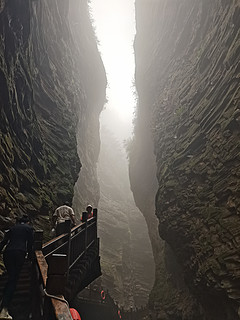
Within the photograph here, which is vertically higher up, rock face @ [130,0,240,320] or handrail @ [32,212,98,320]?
rock face @ [130,0,240,320]

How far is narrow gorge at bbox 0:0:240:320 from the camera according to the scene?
8.09 m

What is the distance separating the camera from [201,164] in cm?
1048

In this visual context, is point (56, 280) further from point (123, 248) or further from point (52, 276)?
point (123, 248)

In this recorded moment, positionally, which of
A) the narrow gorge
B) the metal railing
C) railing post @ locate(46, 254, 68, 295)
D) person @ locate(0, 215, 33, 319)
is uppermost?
the narrow gorge

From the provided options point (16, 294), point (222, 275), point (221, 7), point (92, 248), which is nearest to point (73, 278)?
point (16, 294)

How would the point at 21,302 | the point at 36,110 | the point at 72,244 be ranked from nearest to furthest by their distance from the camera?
the point at 21,302, the point at 72,244, the point at 36,110

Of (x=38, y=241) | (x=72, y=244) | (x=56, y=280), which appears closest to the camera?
(x=56, y=280)

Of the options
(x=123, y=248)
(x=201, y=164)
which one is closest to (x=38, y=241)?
(x=201, y=164)

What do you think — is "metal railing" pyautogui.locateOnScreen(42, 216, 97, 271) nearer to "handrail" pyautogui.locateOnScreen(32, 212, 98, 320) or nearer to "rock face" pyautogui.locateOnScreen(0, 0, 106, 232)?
"handrail" pyautogui.locateOnScreen(32, 212, 98, 320)

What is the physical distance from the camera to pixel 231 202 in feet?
26.5

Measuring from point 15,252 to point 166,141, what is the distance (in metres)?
12.9

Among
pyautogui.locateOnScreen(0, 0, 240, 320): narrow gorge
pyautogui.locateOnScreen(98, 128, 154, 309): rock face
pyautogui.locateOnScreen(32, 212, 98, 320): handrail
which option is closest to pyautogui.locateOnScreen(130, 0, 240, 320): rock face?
pyautogui.locateOnScreen(0, 0, 240, 320): narrow gorge

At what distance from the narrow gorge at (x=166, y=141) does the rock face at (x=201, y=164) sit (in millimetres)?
57

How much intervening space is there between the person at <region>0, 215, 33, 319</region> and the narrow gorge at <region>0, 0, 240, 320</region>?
2289mm
